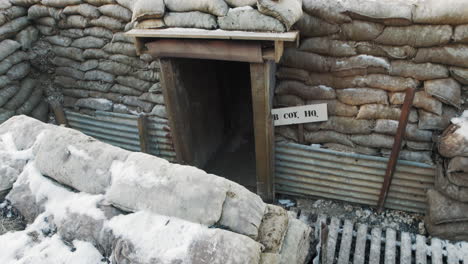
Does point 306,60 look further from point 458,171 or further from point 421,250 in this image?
point 421,250

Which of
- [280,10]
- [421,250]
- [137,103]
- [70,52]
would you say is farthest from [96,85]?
[421,250]

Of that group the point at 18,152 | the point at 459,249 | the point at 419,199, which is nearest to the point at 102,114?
the point at 18,152

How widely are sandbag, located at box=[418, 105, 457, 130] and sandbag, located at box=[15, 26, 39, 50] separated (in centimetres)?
487

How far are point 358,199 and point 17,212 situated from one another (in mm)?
3526

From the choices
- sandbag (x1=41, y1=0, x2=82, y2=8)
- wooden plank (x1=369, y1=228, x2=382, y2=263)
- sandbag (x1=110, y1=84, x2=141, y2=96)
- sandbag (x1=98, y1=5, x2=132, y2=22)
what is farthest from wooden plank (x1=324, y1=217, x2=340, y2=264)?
sandbag (x1=41, y1=0, x2=82, y2=8)

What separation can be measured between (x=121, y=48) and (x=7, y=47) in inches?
57.7

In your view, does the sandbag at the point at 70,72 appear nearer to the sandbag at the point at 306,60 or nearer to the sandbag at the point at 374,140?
the sandbag at the point at 306,60

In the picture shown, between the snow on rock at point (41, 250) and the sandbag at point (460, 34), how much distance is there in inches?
127

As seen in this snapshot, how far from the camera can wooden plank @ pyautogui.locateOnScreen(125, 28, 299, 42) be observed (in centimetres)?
291

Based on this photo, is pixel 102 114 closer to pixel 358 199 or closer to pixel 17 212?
pixel 17 212

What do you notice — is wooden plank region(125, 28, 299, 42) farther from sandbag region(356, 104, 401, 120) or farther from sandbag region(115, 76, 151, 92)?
sandbag region(115, 76, 151, 92)

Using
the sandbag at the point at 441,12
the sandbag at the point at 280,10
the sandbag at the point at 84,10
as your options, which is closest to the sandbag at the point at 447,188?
the sandbag at the point at 441,12

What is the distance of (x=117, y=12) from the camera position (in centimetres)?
407

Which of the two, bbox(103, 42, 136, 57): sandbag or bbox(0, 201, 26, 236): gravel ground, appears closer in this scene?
bbox(0, 201, 26, 236): gravel ground
